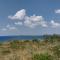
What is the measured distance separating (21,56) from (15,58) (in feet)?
1.62

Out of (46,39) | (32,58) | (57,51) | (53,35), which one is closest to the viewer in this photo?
(32,58)

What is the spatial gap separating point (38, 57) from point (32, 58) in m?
0.78

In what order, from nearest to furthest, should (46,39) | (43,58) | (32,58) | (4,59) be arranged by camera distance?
(43,58), (32,58), (4,59), (46,39)

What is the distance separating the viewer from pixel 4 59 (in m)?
16.3

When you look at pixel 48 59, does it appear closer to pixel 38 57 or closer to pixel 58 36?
pixel 38 57

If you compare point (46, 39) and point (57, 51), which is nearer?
point (57, 51)

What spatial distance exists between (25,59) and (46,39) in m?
14.2

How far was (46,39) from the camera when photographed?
95.5 feet

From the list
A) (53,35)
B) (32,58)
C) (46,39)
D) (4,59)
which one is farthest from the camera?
(53,35)

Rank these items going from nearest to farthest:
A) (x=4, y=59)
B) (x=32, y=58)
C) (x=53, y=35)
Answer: (x=32, y=58) < (x=4, y=59) < (x=53, y=35)

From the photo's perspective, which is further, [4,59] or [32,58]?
[4,59]

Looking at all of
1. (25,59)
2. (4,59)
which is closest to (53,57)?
(25,59)

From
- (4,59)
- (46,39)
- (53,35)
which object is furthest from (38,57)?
(53,35)

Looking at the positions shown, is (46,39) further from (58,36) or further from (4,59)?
(4,59)
